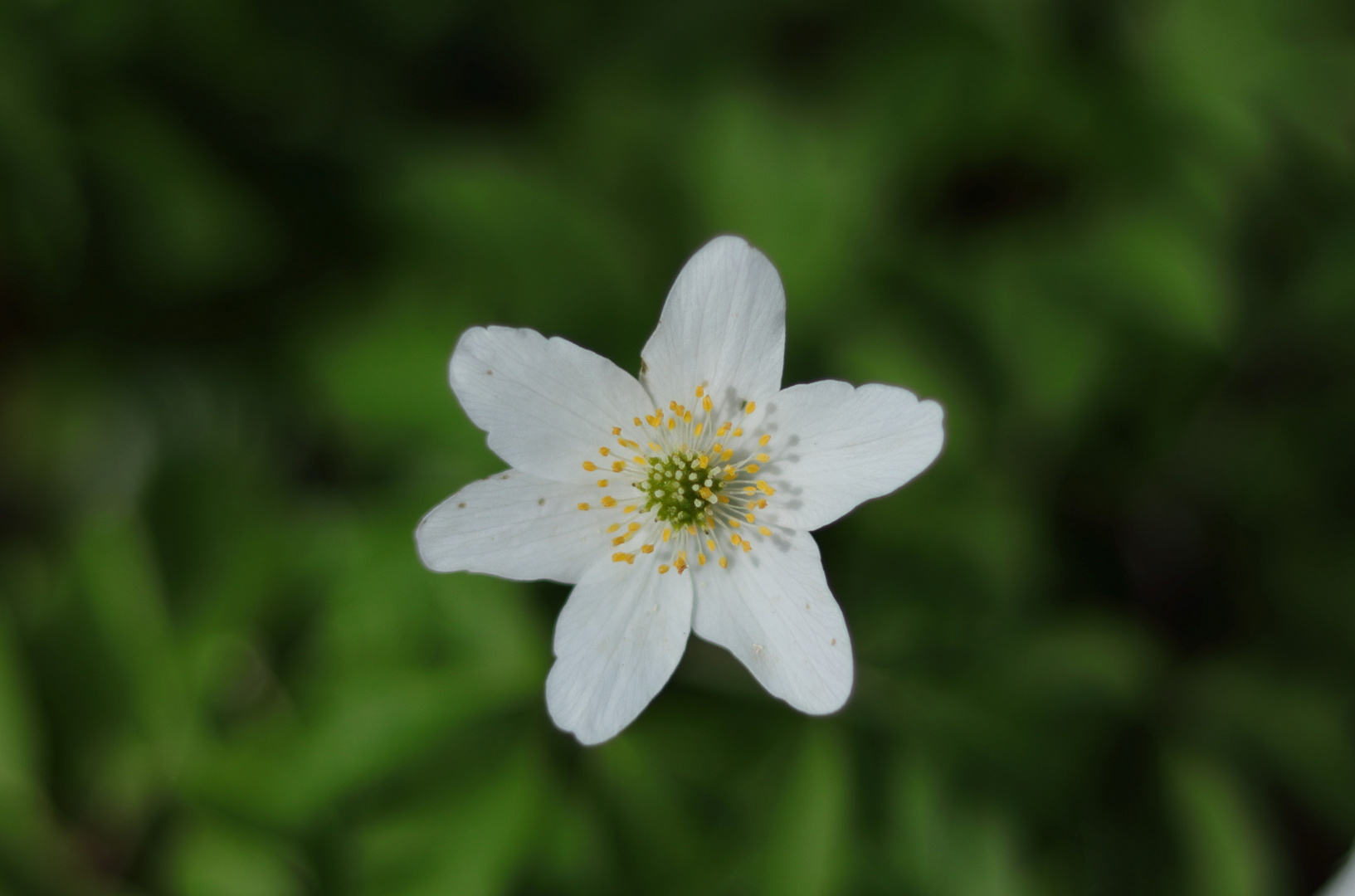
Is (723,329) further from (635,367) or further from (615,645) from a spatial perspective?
(635,367)

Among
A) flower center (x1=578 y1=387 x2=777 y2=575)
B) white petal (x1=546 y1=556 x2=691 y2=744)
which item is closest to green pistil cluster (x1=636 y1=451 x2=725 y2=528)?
flower center (x1=578 y1=387 x2=777 y2=575)

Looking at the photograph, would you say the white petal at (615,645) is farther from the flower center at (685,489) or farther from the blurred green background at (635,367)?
the blurred green background at (635,367)

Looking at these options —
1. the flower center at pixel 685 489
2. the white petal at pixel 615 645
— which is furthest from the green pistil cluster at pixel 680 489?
the white petal at pixel 615 645

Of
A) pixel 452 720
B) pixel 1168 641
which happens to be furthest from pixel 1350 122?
pixel 452 720

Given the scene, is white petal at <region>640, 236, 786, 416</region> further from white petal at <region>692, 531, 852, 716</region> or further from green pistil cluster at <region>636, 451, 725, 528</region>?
white petal at <region>692, 531, 852, 716</region>

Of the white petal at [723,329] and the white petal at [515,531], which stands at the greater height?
the white petal at [723,329]

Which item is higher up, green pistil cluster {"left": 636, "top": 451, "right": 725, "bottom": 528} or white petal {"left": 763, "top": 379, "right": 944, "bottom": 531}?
white petal {"left": 763, "top": 379, "right": 944, "bottom": 531}

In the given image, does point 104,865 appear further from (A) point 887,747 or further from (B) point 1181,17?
(B) point 1181,17
